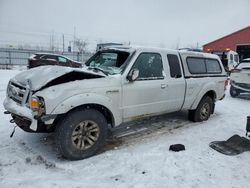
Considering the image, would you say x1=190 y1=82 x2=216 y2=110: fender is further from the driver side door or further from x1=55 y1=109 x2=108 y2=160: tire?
x1=55 y1=109 x2=108 y2=160: tire

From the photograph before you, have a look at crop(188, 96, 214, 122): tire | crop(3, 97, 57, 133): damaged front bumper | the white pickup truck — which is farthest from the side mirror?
crop(188, 96, 214, 122): tire

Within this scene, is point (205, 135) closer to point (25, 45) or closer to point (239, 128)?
point (239, 128)

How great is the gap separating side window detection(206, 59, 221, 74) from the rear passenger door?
1.47m

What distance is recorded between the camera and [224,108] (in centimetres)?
856

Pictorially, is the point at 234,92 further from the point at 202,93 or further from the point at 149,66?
the point at 149,66

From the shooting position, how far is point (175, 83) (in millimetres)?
5539

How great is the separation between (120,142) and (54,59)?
15427 mm

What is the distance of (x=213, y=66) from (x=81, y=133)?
4.61 m

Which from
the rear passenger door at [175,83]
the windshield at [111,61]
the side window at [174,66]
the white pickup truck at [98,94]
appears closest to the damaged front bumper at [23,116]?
the white pickup truck at [98,94]

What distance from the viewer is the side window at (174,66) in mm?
5529

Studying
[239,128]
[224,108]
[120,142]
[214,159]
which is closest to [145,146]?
[120,142]

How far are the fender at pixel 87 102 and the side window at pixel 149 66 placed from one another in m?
0.87

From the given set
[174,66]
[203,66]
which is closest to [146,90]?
[174,66]

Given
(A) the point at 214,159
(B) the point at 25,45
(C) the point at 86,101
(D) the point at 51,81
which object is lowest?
(A) the point at 214,159
